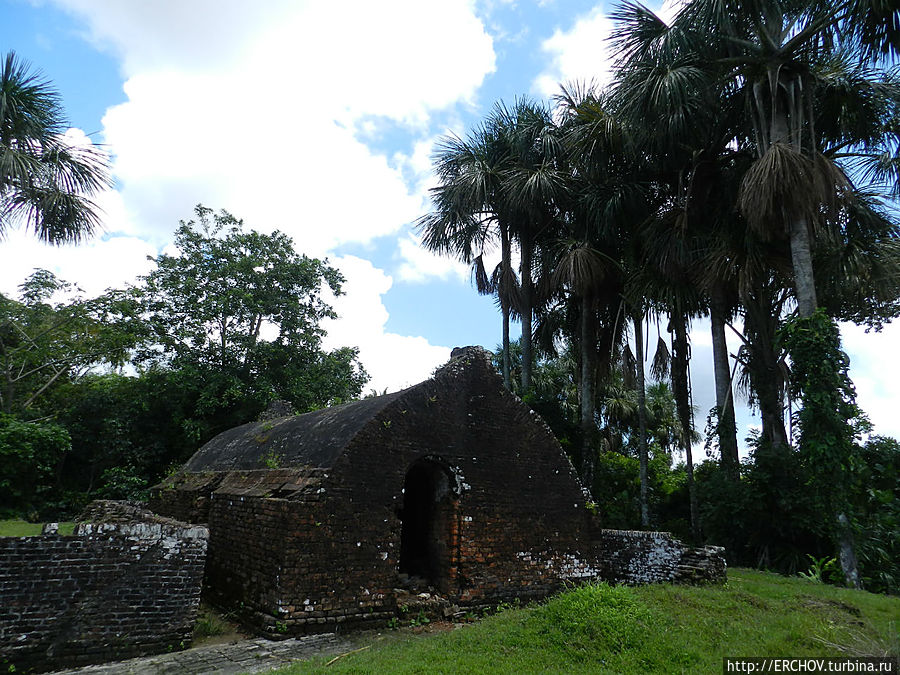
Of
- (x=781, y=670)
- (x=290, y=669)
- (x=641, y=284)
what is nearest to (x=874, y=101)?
(x=641, y=284)

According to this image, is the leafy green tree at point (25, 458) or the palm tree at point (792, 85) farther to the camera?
the leafy green tree at point (25, 458)

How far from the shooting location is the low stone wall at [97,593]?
5309mm

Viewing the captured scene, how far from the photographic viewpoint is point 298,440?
8320mm

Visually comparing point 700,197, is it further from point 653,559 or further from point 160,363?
point 160,363

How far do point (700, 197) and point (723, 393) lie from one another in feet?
18.3

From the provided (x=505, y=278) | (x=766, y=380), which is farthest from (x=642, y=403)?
(x=505, y=278)

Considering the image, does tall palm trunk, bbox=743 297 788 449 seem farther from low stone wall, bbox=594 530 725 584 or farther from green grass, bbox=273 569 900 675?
green grass, bbox=273 569 900 675

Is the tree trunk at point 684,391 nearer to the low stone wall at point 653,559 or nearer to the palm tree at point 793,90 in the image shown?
the palm tree at point 793,90

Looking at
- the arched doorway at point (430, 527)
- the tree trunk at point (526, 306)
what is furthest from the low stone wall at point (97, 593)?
the tree trunk at point (526, 306)

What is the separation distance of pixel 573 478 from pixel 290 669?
548 cm

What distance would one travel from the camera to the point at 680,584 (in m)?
9.12

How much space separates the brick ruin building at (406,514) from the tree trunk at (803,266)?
5.57 metres

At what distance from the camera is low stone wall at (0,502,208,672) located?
5.31 metres

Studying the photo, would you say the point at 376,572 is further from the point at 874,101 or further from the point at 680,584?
the point at 874,101
